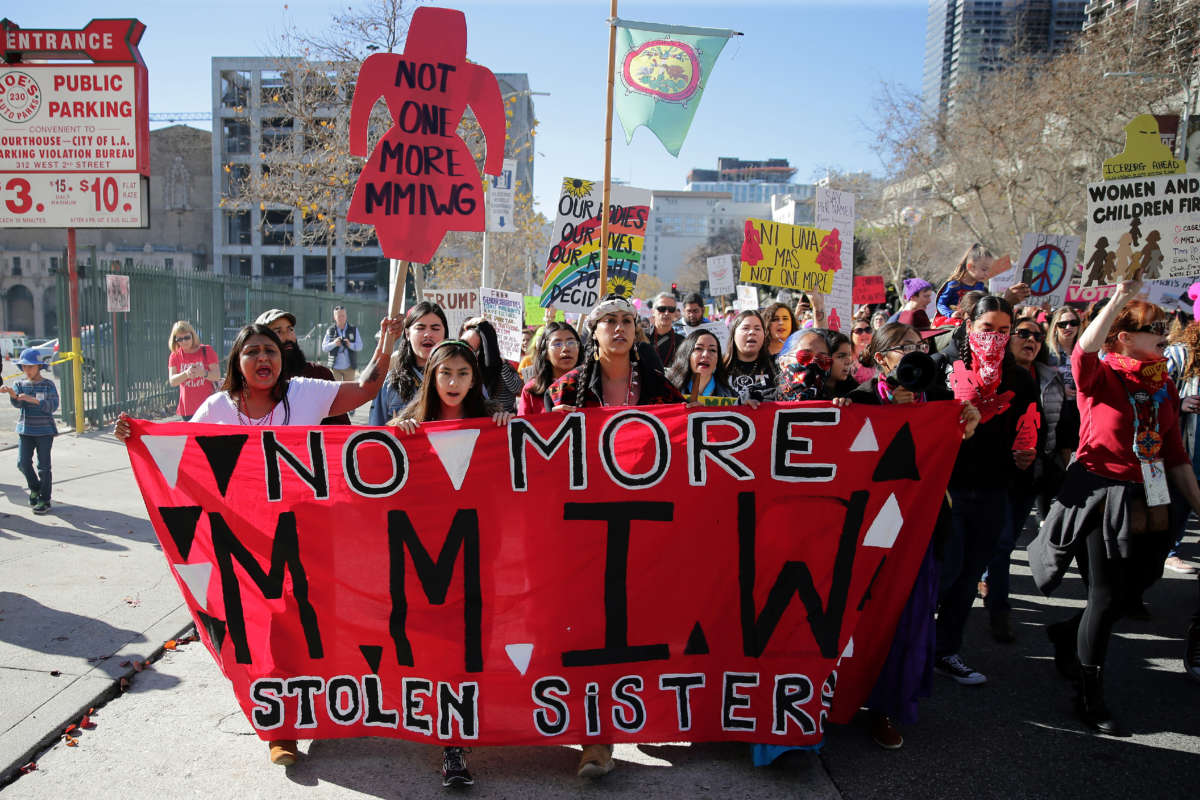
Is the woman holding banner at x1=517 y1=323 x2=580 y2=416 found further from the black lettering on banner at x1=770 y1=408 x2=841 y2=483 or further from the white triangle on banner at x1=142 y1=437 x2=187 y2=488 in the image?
the white triangle on banner at x1=142 y1=437 x2=187 y2=488

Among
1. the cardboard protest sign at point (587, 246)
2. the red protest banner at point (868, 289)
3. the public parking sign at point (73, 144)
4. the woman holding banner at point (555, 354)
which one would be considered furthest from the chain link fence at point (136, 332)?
the red protest banner at point (868, 289)

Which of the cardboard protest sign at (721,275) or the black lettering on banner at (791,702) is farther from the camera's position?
the cardboard protest sign at (721,275)

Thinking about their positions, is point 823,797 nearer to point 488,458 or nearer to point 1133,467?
point 488,458

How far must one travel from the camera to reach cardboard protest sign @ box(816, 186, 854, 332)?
391 inches

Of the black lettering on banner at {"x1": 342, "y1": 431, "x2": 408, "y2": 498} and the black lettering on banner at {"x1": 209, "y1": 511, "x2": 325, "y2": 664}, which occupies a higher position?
the black lettering on banner at {"x1": 342, "y1": 431, "x2": 408, "y2": 498}

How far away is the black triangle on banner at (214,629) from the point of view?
10.8ft

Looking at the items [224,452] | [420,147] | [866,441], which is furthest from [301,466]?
[866,441]

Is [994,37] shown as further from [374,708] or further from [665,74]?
[374,708]

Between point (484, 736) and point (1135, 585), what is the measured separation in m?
2.99

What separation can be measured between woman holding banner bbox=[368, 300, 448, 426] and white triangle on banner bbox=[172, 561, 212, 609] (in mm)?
1254

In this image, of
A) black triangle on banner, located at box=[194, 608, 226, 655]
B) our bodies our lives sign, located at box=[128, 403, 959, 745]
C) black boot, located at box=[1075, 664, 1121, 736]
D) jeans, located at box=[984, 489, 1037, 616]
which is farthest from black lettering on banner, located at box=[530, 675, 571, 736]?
jeans, located at box=[984, 489, 1037, 616]

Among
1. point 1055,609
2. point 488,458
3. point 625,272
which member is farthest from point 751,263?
point 488,458

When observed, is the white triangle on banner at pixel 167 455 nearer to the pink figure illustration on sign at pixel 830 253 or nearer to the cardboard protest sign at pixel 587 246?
the cardboard protest sign at pixel 587 246

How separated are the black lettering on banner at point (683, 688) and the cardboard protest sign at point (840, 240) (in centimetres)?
725
